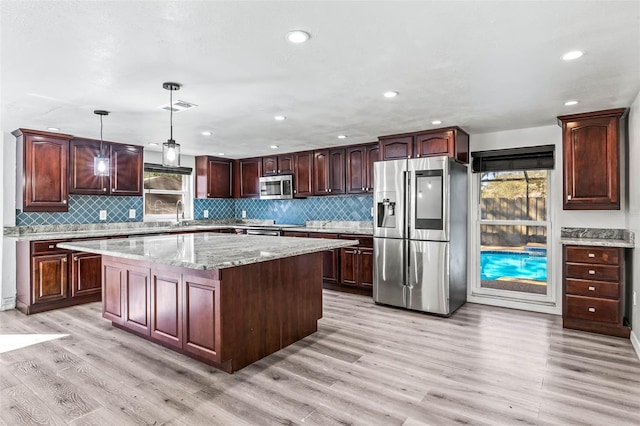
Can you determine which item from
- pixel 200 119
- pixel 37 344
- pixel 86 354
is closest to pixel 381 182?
pixel 200 119

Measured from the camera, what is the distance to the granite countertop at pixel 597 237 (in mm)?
3510

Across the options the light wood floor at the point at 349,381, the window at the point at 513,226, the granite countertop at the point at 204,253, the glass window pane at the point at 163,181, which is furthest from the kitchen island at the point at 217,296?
the glass window pane at the point at 163,181

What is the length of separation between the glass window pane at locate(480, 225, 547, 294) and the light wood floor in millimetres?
1114

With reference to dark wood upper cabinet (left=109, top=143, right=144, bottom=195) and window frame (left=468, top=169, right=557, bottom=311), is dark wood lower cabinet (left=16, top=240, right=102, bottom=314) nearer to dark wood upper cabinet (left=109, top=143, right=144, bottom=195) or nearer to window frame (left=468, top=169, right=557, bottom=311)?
dark wood upper cabinet (left=109, top=143, right=144, bottom=195)

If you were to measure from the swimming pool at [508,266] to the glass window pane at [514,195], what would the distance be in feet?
1.66

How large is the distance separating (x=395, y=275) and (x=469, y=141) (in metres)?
2.03

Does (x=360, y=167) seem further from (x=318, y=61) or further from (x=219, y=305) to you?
(x=219, y=305)

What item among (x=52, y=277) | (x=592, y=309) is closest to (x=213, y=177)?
(x=52, y=277)

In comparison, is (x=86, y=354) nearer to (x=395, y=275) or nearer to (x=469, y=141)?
(x=395, y=275)

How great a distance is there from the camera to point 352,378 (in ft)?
8.80

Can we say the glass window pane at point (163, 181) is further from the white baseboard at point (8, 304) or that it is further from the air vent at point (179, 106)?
the air vent at point (179, 106)

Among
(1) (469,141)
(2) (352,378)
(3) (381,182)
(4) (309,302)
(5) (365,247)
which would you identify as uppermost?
(1) (469,141)

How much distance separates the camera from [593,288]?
143 inches

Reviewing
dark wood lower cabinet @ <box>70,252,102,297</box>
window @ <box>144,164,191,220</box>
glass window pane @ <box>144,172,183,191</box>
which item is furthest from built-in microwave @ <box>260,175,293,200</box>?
dark wood lower cabinet @ <box>70,252,102,297</box>
